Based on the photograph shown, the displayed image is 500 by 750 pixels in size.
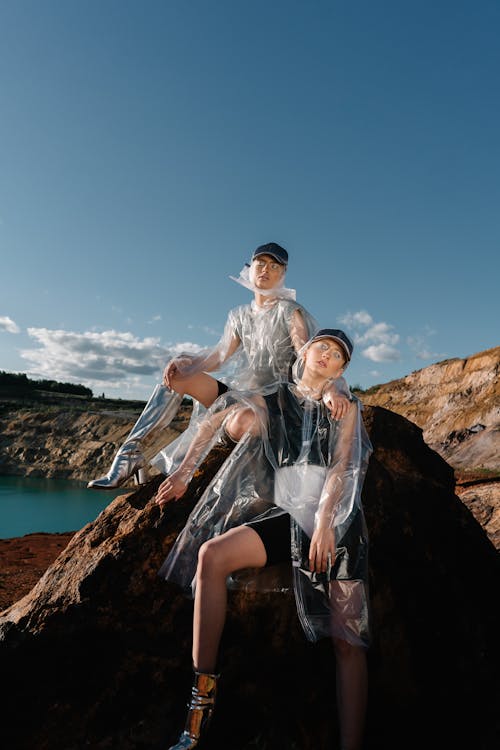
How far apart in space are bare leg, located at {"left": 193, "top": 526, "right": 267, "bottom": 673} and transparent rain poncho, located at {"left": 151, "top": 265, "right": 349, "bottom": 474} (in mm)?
995

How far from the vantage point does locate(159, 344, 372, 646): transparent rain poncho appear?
2.54m

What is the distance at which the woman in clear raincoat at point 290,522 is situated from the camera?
2.44 metres

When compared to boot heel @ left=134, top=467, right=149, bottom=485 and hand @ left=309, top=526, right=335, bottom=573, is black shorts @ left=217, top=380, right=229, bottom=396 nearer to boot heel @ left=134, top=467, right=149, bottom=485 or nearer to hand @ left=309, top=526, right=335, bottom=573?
boot heel @ left=134, top=467, right=149, bottom=485

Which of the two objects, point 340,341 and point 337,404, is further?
point 340,341

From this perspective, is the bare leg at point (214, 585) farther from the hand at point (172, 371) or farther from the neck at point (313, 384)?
the hand at point (172, 371)

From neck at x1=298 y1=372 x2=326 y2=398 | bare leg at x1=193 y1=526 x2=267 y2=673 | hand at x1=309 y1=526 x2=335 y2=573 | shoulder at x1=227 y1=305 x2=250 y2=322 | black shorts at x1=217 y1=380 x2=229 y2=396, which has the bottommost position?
bare leg at x1=193 y1=526 x2=267 y2=673

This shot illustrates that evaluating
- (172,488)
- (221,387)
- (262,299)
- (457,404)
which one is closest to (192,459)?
(172,488)

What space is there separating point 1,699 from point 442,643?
2.48 metres

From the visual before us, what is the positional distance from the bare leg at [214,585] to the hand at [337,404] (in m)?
0.78

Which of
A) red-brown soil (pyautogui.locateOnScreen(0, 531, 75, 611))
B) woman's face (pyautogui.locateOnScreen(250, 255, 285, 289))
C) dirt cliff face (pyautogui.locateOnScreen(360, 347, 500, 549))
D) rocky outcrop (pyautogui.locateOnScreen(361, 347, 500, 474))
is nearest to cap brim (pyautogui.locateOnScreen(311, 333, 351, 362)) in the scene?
woman's face (pyautogui.locateOnScreen(250, 255, 285, 289))

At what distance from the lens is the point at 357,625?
8.17 ft

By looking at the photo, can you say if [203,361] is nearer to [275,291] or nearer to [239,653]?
[275,291]

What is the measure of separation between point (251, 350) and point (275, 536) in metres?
1.61

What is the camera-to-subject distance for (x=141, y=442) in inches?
143
